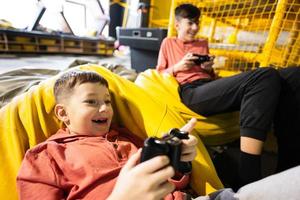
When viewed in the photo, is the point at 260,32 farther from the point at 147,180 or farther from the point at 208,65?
the point at 147,180

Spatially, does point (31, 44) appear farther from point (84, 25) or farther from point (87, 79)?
point (87, 79)

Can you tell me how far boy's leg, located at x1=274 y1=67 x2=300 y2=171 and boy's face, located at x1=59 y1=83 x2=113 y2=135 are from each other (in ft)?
2.21

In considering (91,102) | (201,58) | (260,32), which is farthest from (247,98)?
(260,32)

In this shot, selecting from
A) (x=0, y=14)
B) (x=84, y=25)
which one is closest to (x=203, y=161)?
(x=0, y=14)

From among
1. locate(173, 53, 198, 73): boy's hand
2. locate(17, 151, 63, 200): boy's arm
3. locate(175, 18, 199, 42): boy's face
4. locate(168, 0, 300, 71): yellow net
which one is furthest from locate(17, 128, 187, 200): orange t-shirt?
locate(168, 0, 300, 71): yellow net

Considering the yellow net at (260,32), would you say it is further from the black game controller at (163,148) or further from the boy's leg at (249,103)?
the black game controller at (163,148)

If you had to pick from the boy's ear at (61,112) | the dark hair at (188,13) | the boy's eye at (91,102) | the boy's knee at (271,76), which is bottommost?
the boy's ear at (61,112)

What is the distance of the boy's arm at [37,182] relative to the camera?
555 mm

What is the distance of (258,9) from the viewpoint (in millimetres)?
1604

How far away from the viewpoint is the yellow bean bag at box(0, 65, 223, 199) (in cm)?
70

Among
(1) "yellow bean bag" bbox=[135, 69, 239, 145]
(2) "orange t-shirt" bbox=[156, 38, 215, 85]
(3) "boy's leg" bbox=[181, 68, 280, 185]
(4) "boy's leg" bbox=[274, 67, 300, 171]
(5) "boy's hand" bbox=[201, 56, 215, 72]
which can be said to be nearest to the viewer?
(3) "boy's leg" bbox=[181, 68, 280, 185]

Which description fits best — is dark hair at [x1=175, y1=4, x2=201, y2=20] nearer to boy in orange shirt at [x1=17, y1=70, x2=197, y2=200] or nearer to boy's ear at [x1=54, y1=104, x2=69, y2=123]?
boy in orange shirt at [x1=17, y1=70, x2=197, y2=200]

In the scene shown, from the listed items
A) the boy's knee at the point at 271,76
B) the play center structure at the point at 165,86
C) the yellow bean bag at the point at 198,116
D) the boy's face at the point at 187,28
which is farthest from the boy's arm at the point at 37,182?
the boy's face at the point at 187,28

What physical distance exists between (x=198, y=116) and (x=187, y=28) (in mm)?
558
